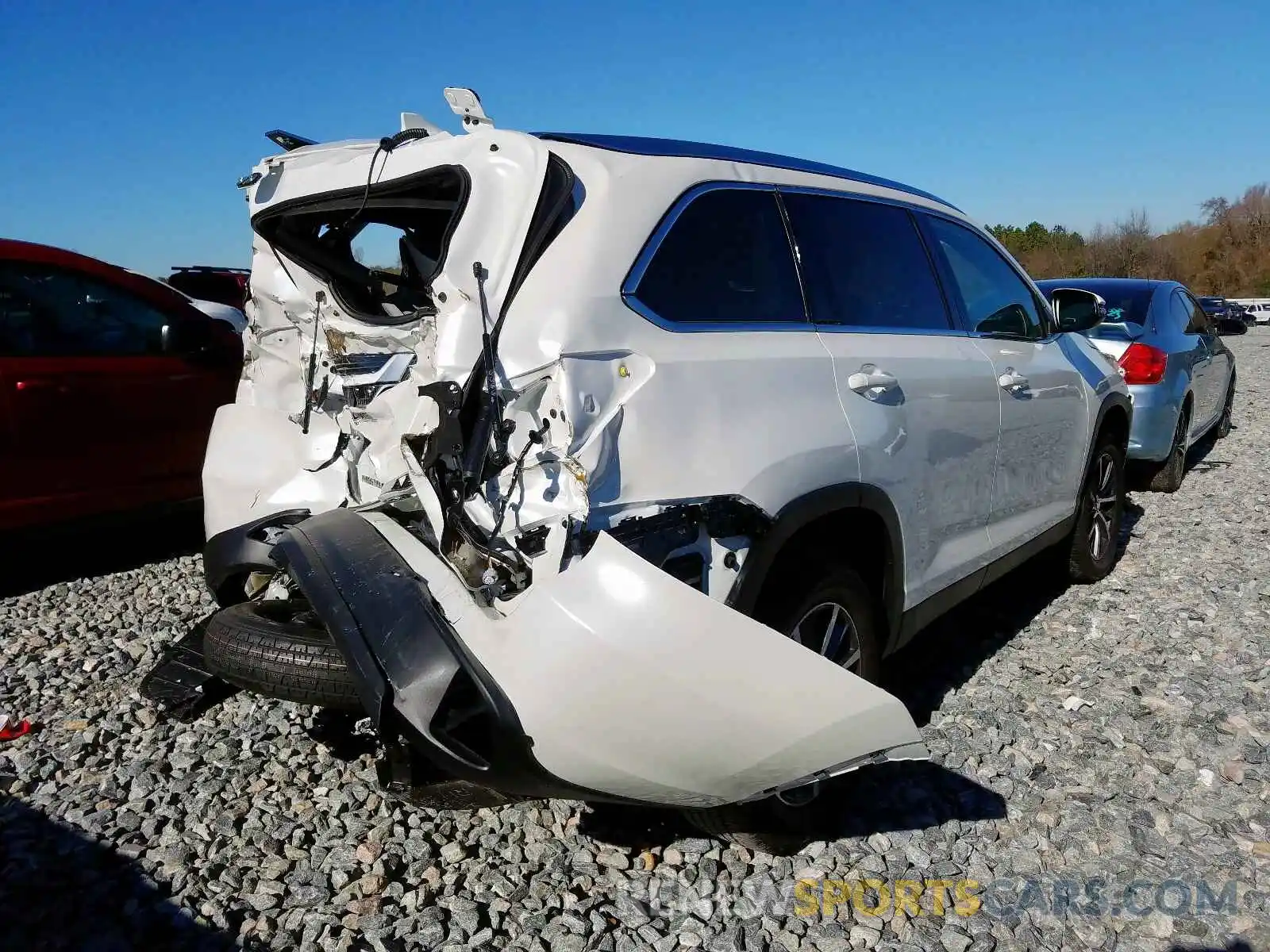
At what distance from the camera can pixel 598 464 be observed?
2.03 metres

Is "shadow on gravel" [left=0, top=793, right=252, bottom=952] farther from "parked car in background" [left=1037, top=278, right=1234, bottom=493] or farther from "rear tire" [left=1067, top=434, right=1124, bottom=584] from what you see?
"parked car in background" [left=1037, top=278, right=1234, bottom=493]

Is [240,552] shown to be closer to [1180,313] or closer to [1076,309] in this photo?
[1076,309]

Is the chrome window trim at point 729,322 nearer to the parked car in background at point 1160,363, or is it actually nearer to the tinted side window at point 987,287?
the tinted side window at point 987,287

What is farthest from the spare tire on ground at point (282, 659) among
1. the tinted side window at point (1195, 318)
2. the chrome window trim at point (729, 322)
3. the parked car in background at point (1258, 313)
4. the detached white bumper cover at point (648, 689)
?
the parked car in background at point (1258, 313)

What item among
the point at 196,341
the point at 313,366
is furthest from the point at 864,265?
the point at 196,341

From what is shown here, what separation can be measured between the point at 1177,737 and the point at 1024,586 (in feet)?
5.91

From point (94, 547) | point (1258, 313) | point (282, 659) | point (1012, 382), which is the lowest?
point (94, 547)

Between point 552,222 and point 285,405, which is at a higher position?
point 552,222

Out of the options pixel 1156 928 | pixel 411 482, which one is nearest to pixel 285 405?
pixel 411 482

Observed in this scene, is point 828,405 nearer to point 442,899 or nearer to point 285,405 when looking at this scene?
point 442,899

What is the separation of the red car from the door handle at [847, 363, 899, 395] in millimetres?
4143

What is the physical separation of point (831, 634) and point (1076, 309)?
289cm

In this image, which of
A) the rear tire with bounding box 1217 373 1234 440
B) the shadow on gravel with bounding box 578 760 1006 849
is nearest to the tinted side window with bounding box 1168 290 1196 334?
the rear tire with bounding box 1217 373 1234 440

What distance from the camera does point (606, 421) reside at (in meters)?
2.08
